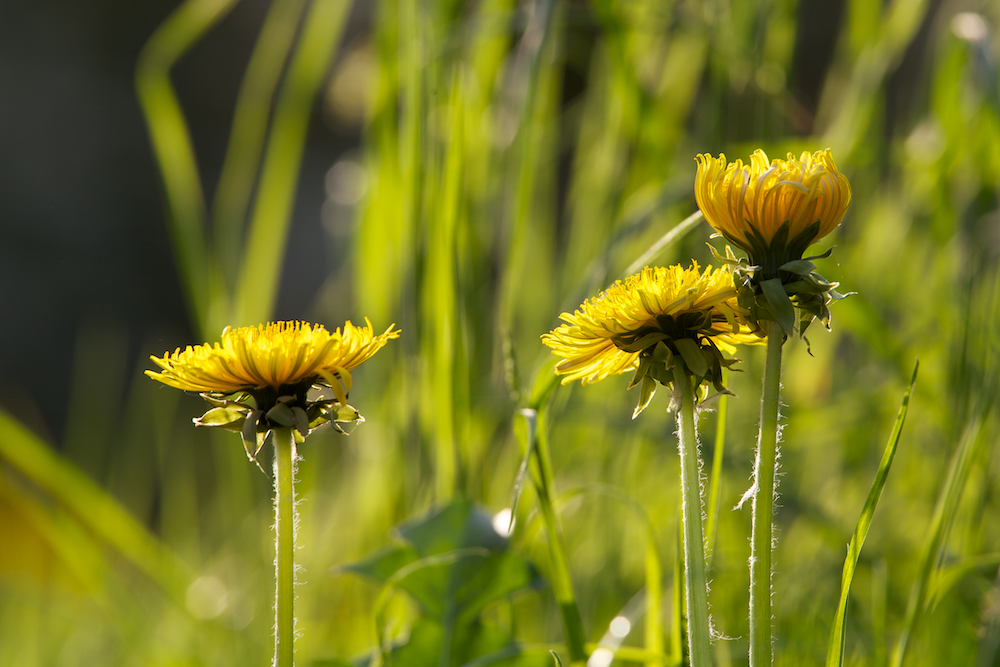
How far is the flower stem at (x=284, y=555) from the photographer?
0.17 m

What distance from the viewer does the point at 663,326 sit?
0.16 metres

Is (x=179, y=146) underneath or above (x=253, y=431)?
above

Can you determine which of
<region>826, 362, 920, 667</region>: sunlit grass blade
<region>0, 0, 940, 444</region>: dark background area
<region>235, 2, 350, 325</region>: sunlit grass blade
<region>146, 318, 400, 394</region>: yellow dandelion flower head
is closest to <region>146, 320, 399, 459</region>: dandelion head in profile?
<region>146, 318, 400, 394</region>: yellow dandelion flower head

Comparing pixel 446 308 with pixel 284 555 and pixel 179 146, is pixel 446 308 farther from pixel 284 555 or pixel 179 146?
pixel 179 146

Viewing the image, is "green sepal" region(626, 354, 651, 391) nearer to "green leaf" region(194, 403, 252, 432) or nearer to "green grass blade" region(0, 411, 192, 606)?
"green leaf" region(194, 403, 252, 432)

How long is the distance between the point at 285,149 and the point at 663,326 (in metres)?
0.40

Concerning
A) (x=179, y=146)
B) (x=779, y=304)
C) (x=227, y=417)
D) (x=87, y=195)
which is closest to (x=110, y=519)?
(x=179, y=146)

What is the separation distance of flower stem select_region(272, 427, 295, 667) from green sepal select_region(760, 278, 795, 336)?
104 mm

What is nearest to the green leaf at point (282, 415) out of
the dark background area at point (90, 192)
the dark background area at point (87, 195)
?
the dark background area at point (90, 192)

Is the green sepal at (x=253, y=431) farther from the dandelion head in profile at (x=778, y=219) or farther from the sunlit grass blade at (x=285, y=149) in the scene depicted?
the sunlit grass blade at (x=285, y=149)

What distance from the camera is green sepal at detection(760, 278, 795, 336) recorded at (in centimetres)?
14

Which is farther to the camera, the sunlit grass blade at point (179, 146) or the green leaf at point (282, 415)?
the sunlit grass blade at point (179, 146)

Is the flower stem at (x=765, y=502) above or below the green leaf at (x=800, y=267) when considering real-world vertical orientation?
below

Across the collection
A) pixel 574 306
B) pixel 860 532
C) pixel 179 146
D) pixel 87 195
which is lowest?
pixel 860 532
